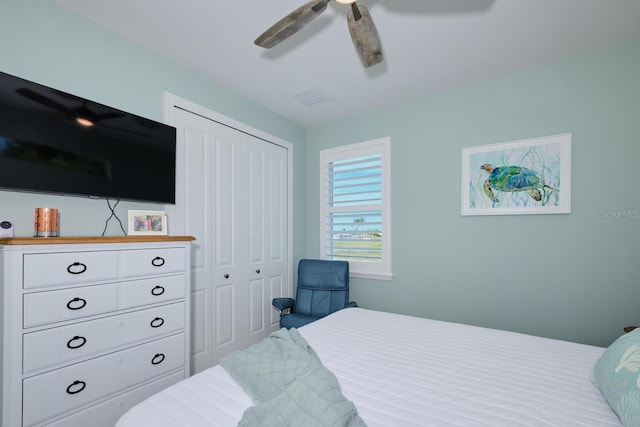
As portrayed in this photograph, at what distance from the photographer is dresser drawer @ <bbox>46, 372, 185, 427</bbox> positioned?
146 cm

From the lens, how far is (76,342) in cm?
148

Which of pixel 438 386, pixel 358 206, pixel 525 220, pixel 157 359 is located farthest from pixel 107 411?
pixel 525 220

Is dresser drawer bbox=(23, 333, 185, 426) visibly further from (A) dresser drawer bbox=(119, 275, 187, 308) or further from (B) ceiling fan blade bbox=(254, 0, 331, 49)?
(B) ceiling fan blade bbox=(254, 0, 331, 49)

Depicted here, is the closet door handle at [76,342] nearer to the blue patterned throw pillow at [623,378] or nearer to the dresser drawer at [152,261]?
the dresser drawer at [152,261]

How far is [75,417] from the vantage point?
4.80 ft

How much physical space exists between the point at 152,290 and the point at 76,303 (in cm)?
38

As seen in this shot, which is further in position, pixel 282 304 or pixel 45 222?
pixel 282 304

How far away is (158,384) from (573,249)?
10.2 feet

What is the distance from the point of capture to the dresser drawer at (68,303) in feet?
4.44

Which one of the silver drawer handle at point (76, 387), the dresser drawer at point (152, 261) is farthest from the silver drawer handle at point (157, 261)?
the silver drawer handle at point (76, 387)

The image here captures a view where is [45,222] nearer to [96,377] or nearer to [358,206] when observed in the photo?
[96,377]

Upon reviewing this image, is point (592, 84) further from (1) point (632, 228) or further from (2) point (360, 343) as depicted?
(2) point (360, 343)

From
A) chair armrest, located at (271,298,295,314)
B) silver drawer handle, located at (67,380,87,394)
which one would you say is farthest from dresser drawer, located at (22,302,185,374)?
chair armrest, located at (271,298,295,314)

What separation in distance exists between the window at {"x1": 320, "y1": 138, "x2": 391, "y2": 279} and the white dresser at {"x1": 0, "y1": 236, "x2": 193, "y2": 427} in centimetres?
191
